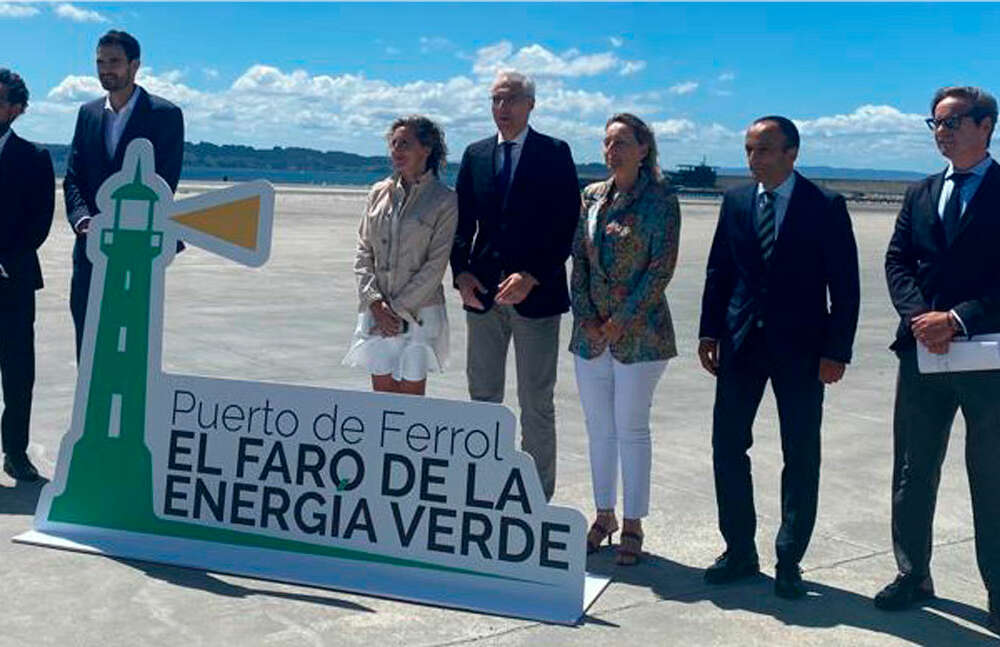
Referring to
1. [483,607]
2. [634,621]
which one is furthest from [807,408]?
[483,607]

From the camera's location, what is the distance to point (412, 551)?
4.73 m

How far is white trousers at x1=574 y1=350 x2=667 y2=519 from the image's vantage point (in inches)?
204

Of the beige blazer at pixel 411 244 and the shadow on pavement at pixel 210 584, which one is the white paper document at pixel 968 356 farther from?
the shadow on pavement at pixel 210 584

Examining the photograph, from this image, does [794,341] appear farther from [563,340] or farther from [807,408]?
[563,340]

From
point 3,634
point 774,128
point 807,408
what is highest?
point 774,128

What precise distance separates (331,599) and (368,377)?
4650mm

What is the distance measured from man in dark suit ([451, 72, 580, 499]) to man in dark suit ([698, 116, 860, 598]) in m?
0.80

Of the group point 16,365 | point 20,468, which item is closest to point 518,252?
point 16,365

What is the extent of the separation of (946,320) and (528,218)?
6.18 ft

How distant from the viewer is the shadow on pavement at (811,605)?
443 cm

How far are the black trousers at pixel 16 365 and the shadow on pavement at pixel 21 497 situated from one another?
253 mm

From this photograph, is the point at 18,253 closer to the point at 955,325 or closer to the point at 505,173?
the point at 505,173

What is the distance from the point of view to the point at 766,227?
482cm

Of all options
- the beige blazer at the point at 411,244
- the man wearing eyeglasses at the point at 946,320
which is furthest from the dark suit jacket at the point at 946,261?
the beige blazer at the point at 411,244
